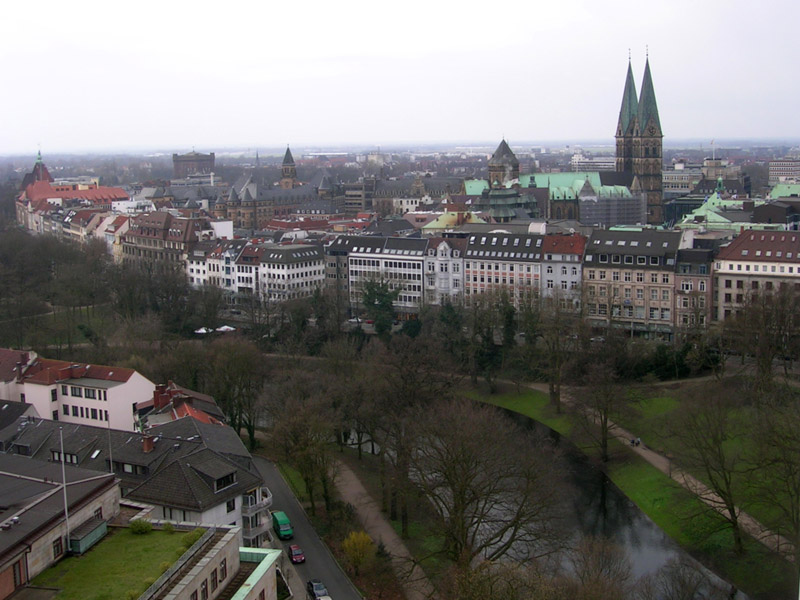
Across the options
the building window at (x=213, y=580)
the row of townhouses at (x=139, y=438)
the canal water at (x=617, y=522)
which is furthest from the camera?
the canal water at (x=617, y=522)

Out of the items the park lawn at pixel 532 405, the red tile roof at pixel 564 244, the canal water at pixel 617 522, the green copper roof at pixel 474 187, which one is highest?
the green copper roof at pixel 474 187

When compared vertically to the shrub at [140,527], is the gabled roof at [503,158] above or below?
above

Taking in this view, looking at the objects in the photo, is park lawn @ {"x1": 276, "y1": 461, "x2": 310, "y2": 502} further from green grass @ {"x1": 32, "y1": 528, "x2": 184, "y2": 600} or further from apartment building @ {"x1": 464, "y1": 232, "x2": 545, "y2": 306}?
apartment building @ {"x1": 464, "y1": 232, "x2": 545, "y2": 306}

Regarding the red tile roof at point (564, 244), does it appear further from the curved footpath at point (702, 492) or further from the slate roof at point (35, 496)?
the slate roof at point (35, 496)

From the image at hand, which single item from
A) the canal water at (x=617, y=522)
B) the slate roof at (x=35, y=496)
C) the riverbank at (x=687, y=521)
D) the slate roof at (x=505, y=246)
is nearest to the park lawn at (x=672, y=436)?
the riverbank at (x=687, y=521)

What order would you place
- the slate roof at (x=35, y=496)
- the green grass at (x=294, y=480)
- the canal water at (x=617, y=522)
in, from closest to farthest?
the slate roof at (x=35, y=496)
the canal water at (x=617, y=522)
the green grass at (x=294, y=480)

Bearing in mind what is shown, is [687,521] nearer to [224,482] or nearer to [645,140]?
[224,482]
